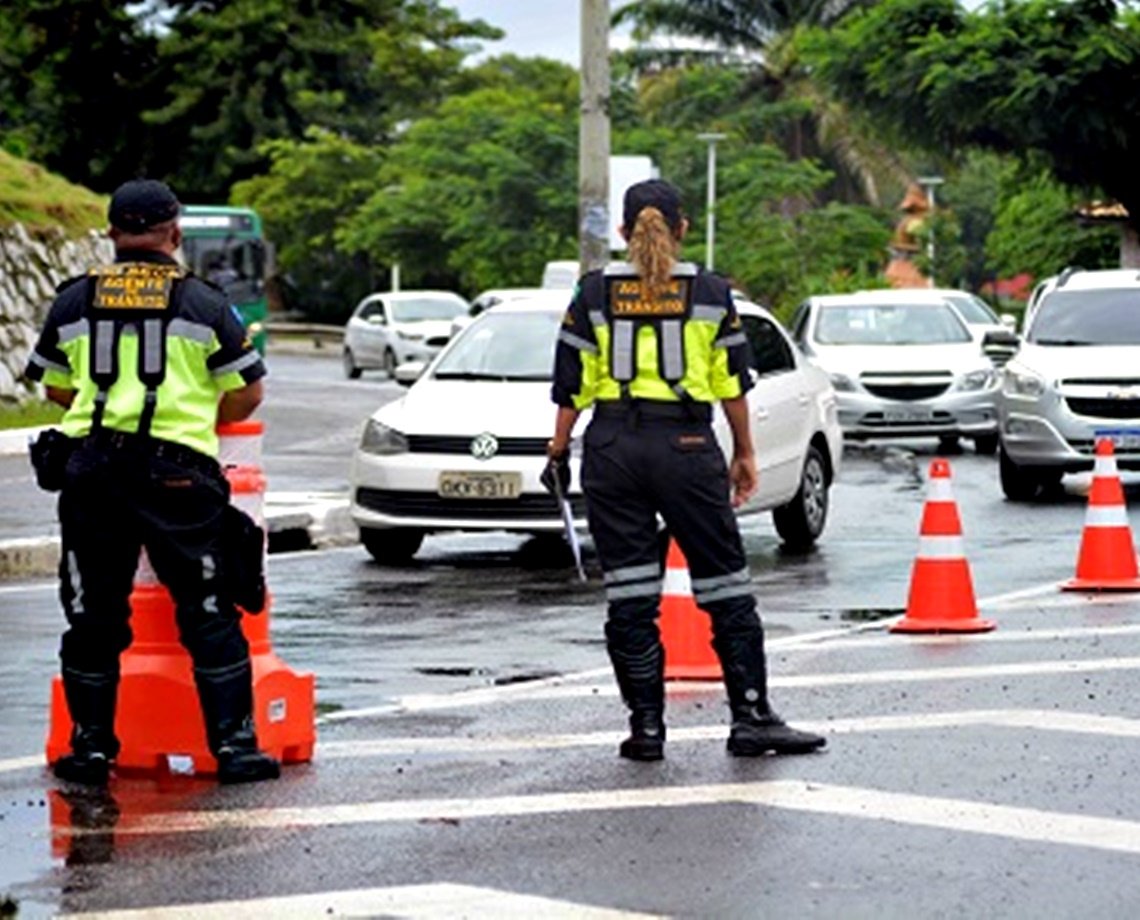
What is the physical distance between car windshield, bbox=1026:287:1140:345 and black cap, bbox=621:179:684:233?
47.6ft

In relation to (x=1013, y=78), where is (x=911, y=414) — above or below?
below

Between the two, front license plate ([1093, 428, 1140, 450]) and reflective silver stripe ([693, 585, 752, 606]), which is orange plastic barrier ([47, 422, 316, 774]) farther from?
front license plate ([1093, 428, 1140, 450])

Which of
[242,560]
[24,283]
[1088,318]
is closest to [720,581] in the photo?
[242,560]

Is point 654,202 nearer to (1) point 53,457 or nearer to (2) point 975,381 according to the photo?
(1) point 53,457

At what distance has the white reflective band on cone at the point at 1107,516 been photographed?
623 inches

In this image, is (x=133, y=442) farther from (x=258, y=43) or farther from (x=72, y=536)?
(x=258, y=43)

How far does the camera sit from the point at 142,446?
31.7 ft

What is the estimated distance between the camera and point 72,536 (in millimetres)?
9789

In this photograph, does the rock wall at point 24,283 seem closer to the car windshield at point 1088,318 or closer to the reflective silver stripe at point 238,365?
the car windshield at point 1088,318

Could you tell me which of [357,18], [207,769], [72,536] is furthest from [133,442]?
[357,18]

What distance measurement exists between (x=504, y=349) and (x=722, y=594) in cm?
895

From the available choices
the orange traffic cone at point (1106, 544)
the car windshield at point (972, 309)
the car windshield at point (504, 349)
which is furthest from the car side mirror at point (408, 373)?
the car windshield at point (972, 309)

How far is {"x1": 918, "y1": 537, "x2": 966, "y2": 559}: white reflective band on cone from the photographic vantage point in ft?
46.5

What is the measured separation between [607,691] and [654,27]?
219 feet
